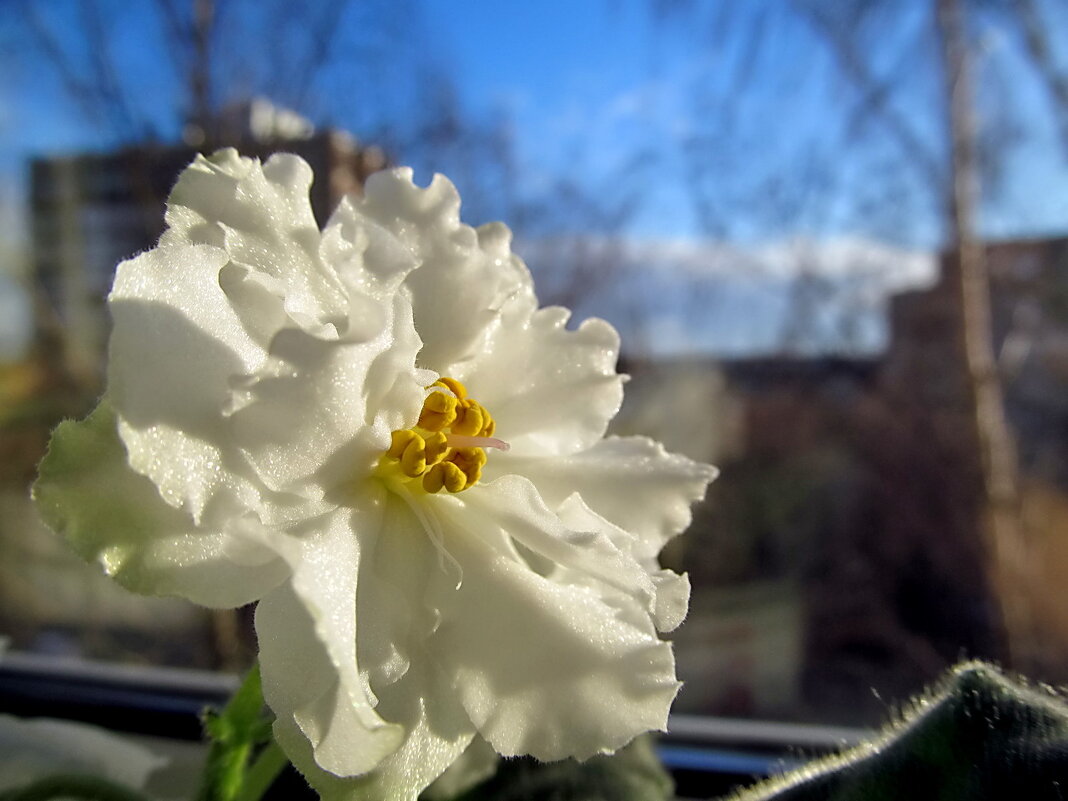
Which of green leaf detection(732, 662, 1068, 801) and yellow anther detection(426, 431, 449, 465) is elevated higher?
yellow anther detection(426, 431, 449, 465)

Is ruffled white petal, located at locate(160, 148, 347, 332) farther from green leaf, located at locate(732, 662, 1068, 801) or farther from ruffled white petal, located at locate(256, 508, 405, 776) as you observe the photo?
green leaf, located at locate(732, 662, 1068, 801)

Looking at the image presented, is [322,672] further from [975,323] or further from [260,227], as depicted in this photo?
[975,323]

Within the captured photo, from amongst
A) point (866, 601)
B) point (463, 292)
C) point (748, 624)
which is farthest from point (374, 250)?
point (866, 601)

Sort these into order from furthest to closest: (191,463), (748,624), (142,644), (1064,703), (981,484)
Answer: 1. (981,484)
2. (748,624)
3. (142,644)
4. (1064,703)
5. (191,463)

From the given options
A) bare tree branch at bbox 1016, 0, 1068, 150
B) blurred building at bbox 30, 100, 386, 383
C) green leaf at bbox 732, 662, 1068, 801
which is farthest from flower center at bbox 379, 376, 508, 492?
bare tree branch at bbox 1016, 0, 1068, 150

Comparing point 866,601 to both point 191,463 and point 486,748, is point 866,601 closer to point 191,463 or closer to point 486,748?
point 486,748

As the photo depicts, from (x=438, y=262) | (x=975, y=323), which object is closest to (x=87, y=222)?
(x=438, y=262)
